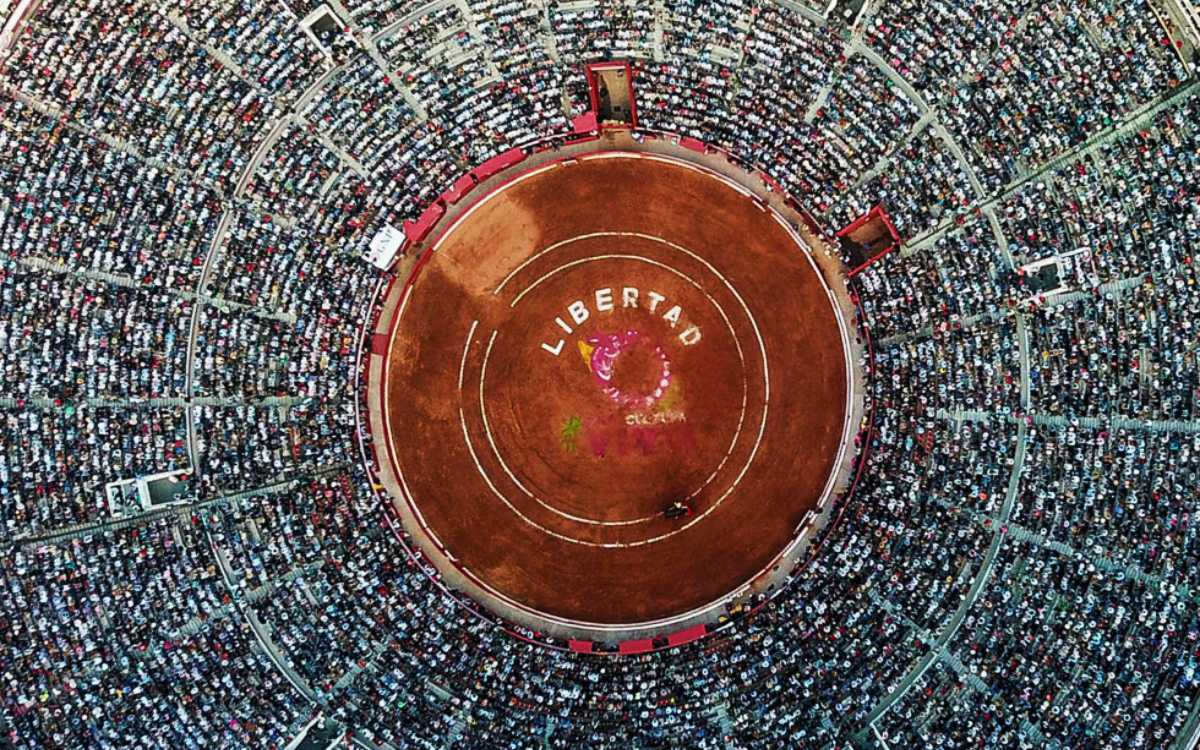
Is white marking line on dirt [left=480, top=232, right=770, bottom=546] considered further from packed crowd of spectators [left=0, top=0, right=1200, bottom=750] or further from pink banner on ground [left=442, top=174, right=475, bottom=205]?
packed crowd of spectators [left=0, top=0, right=1200, bottom=750]

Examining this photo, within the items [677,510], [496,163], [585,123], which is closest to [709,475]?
[677,510]

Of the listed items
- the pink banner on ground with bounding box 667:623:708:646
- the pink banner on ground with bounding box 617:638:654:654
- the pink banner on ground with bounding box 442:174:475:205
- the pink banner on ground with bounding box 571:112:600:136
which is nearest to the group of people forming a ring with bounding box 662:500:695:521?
the pink banner on ground with bounding box 667:623:708:646

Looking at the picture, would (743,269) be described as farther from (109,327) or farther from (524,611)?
(109,327)

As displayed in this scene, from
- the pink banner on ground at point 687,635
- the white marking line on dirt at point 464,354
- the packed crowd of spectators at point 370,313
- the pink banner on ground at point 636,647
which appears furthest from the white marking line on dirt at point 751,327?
the packed crowd of spectators at point 370,313

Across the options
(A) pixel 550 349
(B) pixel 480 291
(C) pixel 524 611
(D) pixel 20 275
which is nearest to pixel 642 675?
(C) pixel 524 611

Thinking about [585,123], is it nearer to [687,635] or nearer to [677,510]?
[677,510]

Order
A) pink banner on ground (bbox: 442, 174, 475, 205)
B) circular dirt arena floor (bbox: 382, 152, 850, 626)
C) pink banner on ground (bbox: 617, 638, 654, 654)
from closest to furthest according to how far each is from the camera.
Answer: pink banner on ground (bbox: 442, 174, 475, 205), pink banner on ground (bbox: 617, 638, 654, 654), circular dirt arena floor (bbox: 382, 152, 850, 626)

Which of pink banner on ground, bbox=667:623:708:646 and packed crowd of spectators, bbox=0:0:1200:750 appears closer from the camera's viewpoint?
packed crowd of spectators, bbox=0:0:1200:750
